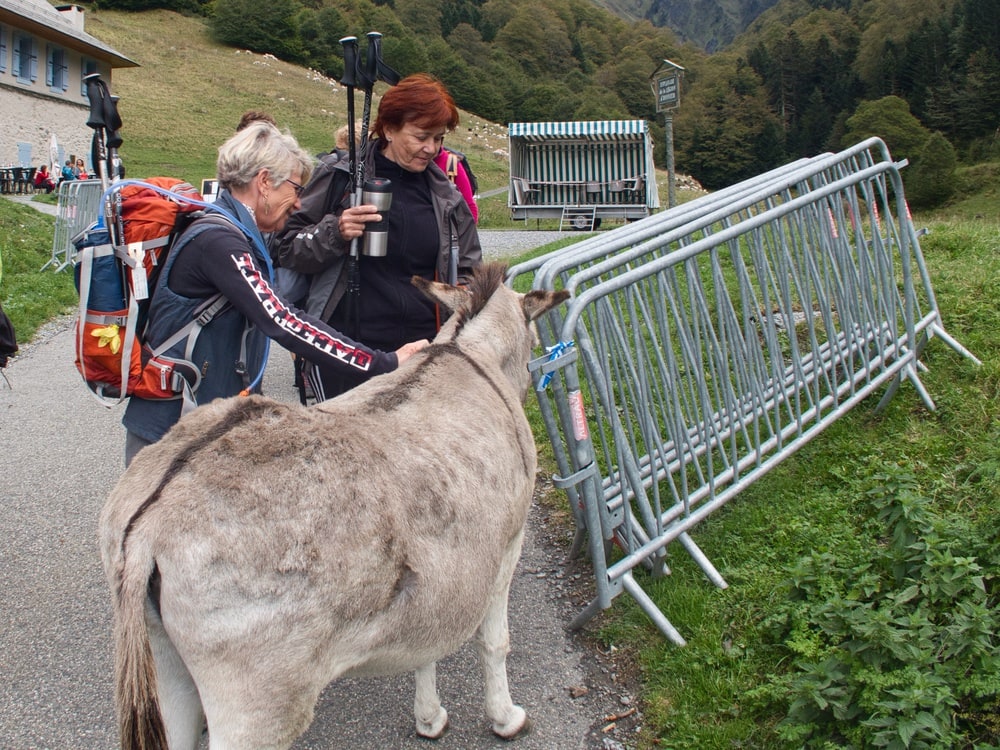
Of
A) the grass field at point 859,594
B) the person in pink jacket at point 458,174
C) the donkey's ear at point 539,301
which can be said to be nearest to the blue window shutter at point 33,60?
the person in pink jacket at point 458,174

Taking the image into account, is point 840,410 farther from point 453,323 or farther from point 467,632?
point 467,632

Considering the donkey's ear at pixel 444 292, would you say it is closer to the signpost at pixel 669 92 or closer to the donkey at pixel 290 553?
the donkey at pixel 290 553

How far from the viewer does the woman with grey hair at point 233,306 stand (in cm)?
282

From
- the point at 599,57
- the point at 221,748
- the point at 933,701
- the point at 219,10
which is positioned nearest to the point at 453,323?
the point at 221,748

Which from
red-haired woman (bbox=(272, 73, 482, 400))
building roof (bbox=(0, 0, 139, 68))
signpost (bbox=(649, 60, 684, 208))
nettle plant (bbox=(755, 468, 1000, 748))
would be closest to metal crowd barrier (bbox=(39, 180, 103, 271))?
signpost (bbox=(649, 60, 684, 208))

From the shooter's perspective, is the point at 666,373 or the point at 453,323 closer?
the point at 453,323

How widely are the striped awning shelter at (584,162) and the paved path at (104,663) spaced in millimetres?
18430

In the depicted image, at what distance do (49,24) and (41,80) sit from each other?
114 inches

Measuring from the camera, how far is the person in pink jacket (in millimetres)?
4621

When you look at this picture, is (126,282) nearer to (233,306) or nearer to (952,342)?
(233,306)

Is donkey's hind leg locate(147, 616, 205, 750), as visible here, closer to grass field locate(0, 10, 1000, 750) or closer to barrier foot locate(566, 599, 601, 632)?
grass field locate(0, 10, 1000, 750)

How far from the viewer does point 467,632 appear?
2.65m

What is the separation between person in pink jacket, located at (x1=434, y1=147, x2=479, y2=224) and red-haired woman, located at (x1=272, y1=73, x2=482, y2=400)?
74 centimetres

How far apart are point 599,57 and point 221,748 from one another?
143 m
